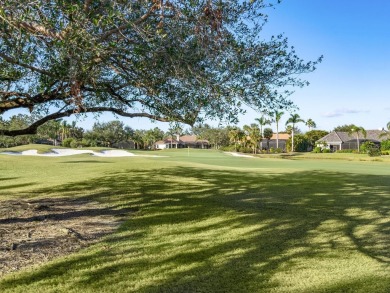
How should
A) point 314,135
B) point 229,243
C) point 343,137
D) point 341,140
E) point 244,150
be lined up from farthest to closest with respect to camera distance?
point 314,135
point 343,137
point 341,140
point 244,150
point 229,243

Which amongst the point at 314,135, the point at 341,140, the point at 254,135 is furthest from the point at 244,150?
the point at 314,135

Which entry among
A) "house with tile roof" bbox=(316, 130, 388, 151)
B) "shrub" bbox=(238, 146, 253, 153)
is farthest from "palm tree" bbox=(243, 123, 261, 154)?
"house with tile roof" bbox=(316, 130, 388, 151)

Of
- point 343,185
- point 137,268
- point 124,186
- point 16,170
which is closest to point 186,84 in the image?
point 137,268

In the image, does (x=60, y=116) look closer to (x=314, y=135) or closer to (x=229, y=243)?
(x=229, y=243)

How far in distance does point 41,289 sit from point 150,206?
23.3ft

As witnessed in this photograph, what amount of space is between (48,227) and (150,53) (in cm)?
502

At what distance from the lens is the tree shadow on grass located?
6.08 meters

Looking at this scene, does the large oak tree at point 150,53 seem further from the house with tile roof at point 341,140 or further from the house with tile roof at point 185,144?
the house with tile roof at point 185,144

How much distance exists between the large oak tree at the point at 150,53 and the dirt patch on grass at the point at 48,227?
3035 millimetres

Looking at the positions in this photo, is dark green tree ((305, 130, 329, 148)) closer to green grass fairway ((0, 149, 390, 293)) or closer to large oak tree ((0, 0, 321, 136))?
green grass fairway ((0, 149, 390, 293))

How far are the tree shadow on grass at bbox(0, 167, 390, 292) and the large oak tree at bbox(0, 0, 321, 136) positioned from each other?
314cm

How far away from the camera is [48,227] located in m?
9.76

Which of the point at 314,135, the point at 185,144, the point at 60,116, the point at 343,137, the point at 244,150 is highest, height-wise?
the point at 314,135

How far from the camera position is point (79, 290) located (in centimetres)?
572
